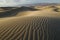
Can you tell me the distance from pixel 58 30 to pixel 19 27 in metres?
0.54

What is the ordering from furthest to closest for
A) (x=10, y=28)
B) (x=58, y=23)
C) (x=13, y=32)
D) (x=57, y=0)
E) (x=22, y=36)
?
(x=57, y=0) → (x=58, y=23) → (x=10, y=28) → (x=13, y=32) → (x=22, y=36)

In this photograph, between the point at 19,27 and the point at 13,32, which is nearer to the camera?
the point at 13,32

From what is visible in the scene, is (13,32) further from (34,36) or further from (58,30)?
(58,30)

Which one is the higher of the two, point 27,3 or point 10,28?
point 10,28

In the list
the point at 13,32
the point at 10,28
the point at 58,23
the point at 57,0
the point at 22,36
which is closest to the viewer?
the point at 22,36

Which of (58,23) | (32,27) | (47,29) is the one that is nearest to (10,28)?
(32,27)

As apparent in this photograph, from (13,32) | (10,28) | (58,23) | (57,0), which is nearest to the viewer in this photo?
(13,32)

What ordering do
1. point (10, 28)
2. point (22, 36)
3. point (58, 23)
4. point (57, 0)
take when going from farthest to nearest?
point (57, 0) → point (58, 23) → point (10, 28) → point (22, 36)

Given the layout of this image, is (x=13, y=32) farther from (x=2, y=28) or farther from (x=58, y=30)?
(x=58, y=30)

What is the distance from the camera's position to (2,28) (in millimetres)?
2730

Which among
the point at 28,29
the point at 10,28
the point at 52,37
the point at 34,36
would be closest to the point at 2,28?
the point at 10,28

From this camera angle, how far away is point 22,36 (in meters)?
2.39

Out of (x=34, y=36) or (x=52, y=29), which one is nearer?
(x=34, y=36)

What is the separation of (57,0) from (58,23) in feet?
24.5
